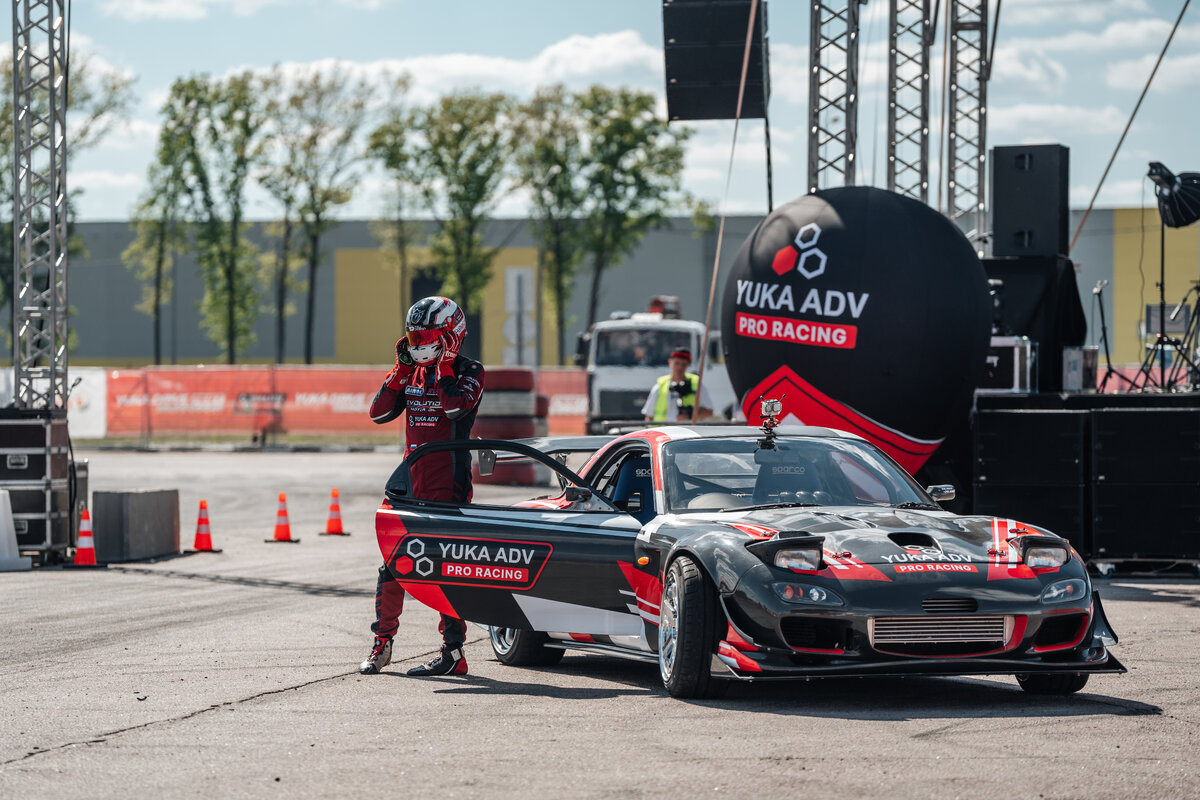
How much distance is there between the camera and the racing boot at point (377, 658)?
8820 millimetres

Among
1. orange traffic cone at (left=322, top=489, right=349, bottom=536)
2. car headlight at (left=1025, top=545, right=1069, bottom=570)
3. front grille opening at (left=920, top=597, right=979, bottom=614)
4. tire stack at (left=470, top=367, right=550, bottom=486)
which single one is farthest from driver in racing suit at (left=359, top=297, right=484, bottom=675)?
tire stack at (left=470, top=367, right=550, bottom=486)

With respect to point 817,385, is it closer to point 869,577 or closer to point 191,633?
point 191,633

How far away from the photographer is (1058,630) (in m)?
7.42

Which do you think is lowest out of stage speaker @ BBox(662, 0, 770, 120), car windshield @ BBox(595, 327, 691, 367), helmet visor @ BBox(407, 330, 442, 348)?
helmet visor @ BBox(407, 330, 442, 348)

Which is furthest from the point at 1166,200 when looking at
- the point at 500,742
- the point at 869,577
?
the point at 500,742

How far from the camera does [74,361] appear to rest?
75750 mm

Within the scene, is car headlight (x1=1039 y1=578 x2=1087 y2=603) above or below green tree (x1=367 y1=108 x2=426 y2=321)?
below

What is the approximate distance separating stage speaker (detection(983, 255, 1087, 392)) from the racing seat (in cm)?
1174

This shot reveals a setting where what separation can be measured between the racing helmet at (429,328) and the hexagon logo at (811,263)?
18.1 feet

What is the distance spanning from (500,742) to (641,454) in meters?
2.58

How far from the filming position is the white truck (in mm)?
26859

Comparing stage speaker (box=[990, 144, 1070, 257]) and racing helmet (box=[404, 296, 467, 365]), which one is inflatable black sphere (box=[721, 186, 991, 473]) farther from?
stage speaker (box=[990, 144, 1070, 257])

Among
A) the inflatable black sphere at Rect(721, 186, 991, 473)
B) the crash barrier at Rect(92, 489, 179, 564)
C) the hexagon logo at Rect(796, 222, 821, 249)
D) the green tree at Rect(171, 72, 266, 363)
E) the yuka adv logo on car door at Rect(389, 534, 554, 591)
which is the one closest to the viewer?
the yuka adv logo on car door at Rect(389, 534, 554, 591)

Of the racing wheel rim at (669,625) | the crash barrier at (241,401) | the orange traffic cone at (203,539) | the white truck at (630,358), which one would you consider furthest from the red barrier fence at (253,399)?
the racing wheel rim at (669,625)
